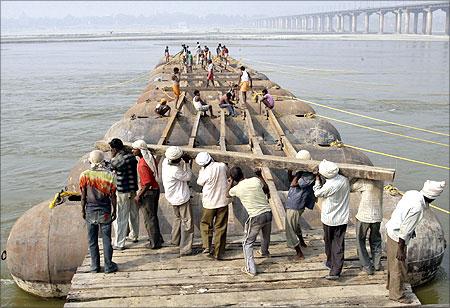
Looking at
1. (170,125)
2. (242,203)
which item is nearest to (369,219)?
(242,203)

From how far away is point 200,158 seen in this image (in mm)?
7027

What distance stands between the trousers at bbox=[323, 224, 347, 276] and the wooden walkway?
172mm

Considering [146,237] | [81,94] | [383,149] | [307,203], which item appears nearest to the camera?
[307,203]

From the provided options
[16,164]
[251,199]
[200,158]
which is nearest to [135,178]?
[200,158]

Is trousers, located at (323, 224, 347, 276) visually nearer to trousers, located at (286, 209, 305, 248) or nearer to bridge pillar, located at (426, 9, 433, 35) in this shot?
trousers, located at (286, 209, 305, 248)

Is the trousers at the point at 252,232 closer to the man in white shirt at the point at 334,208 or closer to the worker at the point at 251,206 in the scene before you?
the worker at the point at 251,206

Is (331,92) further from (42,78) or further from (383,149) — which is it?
(42,78)

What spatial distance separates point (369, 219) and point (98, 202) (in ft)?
11.6

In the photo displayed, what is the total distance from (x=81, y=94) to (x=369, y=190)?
35215 millimetres

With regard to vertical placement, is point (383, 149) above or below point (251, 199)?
below

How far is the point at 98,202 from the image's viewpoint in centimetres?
676

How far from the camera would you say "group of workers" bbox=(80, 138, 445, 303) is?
6.12m

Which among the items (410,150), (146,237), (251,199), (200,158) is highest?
(200,158)

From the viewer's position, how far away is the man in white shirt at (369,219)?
21.6 ft
